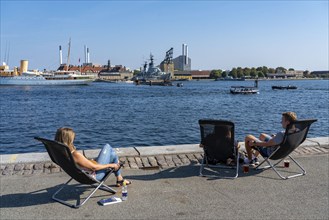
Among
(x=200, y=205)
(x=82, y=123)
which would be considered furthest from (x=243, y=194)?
(x=82, y=123)

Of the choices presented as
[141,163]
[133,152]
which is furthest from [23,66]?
[141,163]

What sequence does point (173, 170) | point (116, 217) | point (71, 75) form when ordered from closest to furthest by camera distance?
point (116, 217) < point (173, 170) < point (71, 75)

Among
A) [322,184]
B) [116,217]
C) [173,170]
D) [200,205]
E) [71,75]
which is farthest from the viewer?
[71,75]

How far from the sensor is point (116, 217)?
162 inches

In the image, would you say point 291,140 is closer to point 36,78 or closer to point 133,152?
point 133,152

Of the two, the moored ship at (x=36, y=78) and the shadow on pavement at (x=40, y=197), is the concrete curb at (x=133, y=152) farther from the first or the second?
the moored ship at (x=36, y=78)

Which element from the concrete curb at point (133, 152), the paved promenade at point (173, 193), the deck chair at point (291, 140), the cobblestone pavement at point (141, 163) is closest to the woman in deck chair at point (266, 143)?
the deck chair at point (291, 140)

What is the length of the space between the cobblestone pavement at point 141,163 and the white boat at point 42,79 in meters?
98.2

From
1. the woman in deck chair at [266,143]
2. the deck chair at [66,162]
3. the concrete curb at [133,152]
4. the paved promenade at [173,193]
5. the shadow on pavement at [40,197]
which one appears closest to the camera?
the paved promenade at [173,193]

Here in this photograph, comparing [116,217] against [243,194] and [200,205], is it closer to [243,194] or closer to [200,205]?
[200,205]

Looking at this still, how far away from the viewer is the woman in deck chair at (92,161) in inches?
181

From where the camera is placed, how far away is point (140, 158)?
6746 mm

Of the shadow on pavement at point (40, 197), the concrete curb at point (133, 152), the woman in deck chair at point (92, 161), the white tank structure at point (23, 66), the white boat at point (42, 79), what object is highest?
the white tank structure at point (23, 66)

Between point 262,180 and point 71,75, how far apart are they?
334ft
